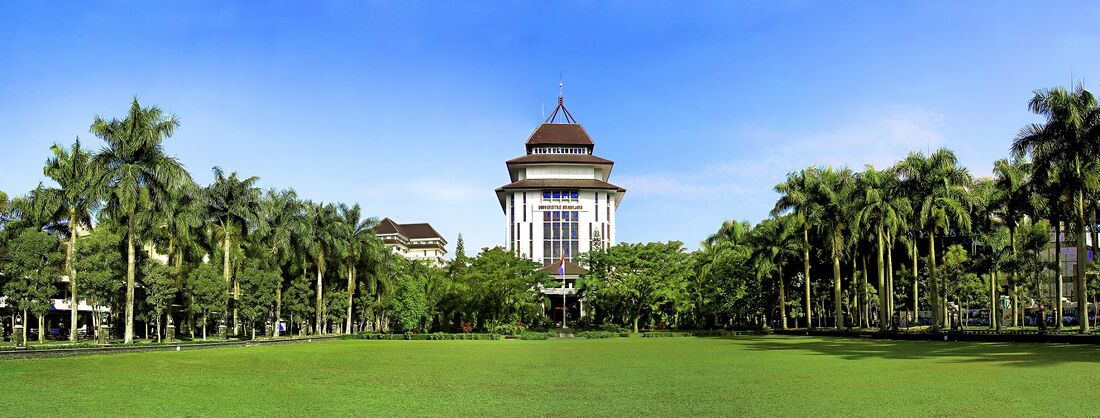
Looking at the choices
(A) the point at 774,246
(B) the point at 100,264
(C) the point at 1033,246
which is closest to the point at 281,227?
(B) the point at 100,264

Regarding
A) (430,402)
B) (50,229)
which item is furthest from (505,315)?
(430,402)

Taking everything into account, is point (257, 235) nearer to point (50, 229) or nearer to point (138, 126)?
point (50, 229)

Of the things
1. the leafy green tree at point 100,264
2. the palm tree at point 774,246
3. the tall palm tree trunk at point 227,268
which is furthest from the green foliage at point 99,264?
the palm tree at point 774,246

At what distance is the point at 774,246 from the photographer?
217ft

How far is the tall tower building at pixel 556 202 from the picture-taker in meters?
136

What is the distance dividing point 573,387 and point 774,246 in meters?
51.7

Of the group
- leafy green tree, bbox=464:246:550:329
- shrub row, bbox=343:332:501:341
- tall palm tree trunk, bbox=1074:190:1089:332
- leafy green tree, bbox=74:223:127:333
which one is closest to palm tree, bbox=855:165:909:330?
tall palm tree trunk, bbox=1074:190:1089:332

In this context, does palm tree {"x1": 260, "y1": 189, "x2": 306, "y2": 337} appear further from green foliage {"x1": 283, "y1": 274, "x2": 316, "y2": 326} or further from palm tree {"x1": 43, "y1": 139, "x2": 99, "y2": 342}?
palm tree {"x1": 43, "y1": 139, "x2": 99, "y2": 342}

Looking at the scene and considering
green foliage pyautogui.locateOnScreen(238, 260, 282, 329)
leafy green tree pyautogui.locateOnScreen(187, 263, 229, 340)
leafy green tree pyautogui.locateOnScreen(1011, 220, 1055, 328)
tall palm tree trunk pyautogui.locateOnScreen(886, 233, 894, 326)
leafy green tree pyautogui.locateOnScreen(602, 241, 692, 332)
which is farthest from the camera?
leafy green tree pyautogui.locateOnScreen(602, 241, 692, 332)

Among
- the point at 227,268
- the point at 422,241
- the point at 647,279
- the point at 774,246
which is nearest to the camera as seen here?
the point at 227,268

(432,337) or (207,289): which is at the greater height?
(207,289)

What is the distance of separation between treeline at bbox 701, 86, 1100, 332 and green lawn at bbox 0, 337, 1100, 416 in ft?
52.2

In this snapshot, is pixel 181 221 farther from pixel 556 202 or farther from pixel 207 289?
pixel 556 202

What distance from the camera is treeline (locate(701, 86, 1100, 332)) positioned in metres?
38.7
